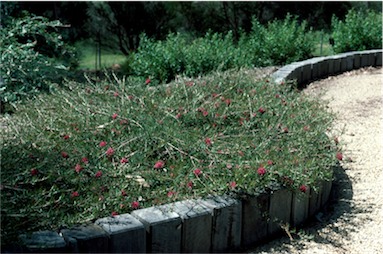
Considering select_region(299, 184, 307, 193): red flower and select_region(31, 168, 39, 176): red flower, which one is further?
select_region(299, 184, 307, 193): red flower

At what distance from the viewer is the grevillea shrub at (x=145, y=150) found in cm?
254

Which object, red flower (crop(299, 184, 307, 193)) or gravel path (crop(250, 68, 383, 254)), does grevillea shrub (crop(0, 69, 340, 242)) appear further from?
gravel path (crop(250, 68, 383, 254))

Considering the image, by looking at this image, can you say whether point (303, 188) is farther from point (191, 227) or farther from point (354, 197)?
point (354, 197)

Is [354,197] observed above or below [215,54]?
below

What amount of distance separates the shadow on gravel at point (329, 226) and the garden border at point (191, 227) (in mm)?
52

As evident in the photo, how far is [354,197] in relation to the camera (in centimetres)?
358

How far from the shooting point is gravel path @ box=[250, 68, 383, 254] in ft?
9.55

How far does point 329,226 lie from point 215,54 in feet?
13.1

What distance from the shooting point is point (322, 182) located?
3.28 m

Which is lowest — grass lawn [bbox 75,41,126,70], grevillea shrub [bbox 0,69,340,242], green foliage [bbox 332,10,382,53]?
grass lawn [bbox 75,41,126,70]

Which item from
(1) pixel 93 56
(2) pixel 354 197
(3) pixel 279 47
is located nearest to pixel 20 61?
(2) pixel 354 197

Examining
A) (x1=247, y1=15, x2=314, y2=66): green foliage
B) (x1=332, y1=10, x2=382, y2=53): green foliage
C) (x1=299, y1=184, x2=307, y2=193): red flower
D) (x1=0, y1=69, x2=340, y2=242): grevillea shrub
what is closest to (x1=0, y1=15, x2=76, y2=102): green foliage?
(x1=0, y1=69, x2=340, y2=242): grevillea shrub

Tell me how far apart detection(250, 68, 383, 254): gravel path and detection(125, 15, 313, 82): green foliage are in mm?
1504

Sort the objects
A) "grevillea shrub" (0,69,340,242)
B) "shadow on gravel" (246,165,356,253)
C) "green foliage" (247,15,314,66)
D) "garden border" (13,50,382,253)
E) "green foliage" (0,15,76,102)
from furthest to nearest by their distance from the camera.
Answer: "green foliage" (247,15,314,66) < "green foliage" (0,15,76,102) < "shadow on gravel" (246,165,356,253) < "grevillea shrub" (0,69,340,242) < "garden border" (13,50,382,253)
